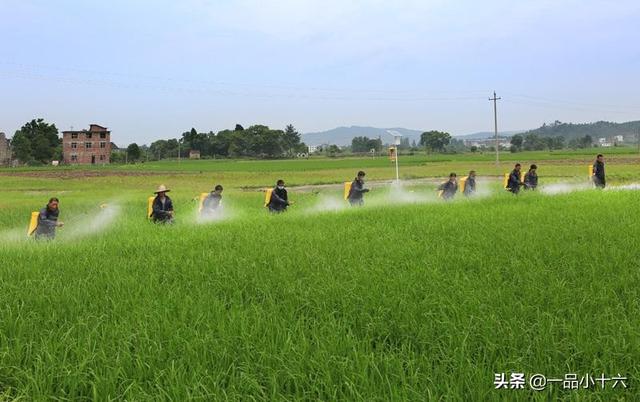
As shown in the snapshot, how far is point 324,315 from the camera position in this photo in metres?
3.94

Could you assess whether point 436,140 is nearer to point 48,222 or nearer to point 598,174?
point 598,174

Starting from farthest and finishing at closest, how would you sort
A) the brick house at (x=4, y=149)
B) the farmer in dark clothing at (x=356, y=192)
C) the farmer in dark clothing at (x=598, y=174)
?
the brick house at (x=4, y=149) → the farmer in dark clothing at (x=598, y=174) → the farmer in dark clothing at (x=356, y=192)

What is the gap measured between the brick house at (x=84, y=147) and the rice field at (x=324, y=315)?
220ft

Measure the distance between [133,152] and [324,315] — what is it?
84.1m

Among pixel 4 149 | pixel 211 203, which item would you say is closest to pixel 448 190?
pixel 211 203

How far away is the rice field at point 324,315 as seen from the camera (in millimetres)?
2789

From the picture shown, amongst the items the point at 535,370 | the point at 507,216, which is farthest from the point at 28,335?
the point at 507,216

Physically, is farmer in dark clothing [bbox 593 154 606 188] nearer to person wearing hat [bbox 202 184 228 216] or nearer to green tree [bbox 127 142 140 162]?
person wearing hat [bbox 202 184 228 216]

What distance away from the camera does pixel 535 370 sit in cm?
285

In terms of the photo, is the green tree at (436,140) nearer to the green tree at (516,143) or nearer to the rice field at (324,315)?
the green tree at (516,143)

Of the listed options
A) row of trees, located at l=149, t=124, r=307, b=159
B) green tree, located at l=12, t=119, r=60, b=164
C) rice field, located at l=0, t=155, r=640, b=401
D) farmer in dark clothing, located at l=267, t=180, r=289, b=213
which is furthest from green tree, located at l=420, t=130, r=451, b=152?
rice field, located at l=0, t=155, r=640, b=401

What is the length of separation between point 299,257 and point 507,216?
5.06 m

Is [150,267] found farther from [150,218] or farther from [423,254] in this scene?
[150,218]

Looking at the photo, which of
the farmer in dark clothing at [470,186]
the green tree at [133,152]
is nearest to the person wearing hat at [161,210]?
the farmer in dark clothing at [470,186]
